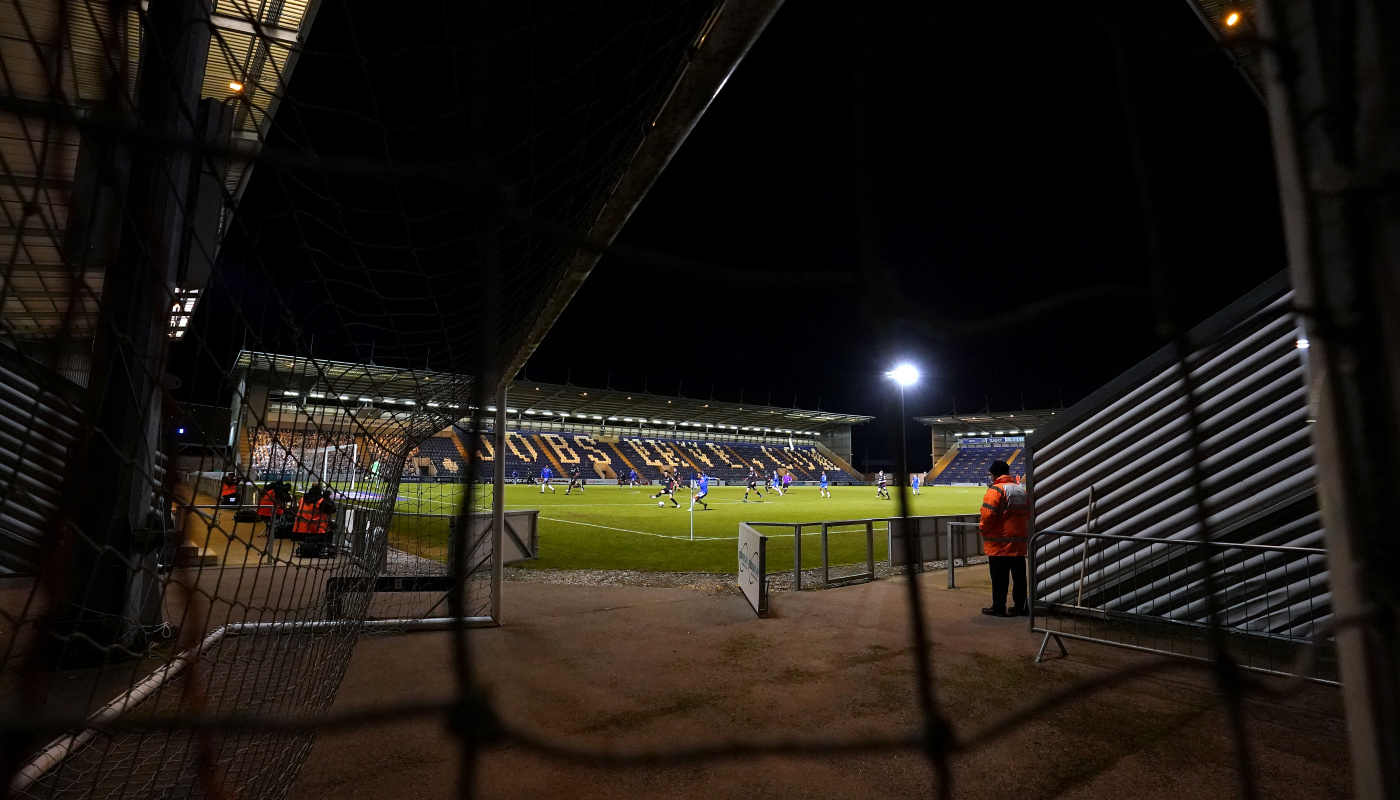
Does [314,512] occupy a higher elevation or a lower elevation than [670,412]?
lower

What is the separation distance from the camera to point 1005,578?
6.08m

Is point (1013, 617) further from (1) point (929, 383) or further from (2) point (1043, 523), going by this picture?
(1) point (929, 383)

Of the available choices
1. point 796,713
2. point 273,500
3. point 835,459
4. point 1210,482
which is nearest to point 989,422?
point 835,459

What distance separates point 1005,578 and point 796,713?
355cm

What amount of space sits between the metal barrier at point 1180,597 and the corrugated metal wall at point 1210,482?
1 cm

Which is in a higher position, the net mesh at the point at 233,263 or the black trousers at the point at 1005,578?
the net mesh at the point at 233,263

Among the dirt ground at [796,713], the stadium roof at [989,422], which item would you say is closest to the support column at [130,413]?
the dirt ground at [796,713]

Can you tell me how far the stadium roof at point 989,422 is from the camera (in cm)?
5106

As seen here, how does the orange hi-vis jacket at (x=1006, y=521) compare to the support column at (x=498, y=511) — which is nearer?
the support column at (x=498, y=511)

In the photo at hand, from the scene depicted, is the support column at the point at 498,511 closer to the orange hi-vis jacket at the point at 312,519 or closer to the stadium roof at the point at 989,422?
the orange hi-vis jacket at the point at 312,519

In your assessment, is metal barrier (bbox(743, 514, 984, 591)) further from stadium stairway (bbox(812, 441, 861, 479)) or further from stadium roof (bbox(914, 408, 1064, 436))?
stadium stairway (bbox(812, 441, 861, 479))

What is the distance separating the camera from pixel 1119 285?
193cm

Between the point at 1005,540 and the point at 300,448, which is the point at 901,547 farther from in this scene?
the point at 300,448

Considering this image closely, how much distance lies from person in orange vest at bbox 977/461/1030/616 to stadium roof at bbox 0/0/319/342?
6.49 metres
